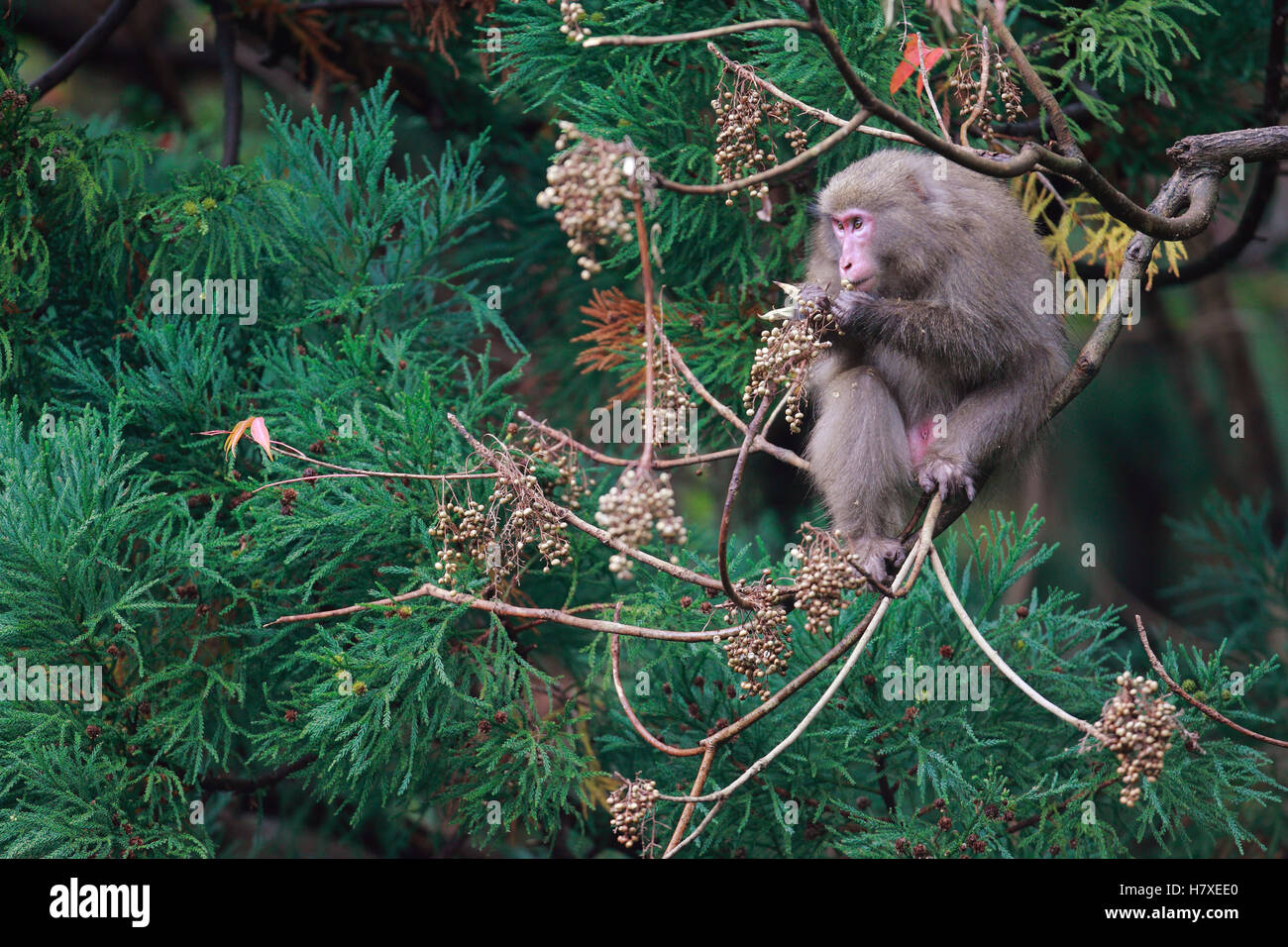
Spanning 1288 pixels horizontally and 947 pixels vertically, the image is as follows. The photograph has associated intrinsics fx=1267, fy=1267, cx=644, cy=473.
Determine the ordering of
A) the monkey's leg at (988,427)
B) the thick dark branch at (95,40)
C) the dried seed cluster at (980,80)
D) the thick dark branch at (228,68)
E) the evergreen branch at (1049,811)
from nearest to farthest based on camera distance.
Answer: the dried seed cluster at (980,80) < the evergreen branch at (1049,811) < the monkey's leg at (988,427) < the thick dark branch at (95,40) < the thick dark branch at (228,68)

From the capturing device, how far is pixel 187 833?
2.94 m

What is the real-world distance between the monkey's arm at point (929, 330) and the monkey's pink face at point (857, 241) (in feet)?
0.43

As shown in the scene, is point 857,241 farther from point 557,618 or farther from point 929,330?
point 557,618

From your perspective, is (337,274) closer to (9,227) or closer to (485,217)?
(9,227)

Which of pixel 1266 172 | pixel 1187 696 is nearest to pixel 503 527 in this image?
pixel 1187 696

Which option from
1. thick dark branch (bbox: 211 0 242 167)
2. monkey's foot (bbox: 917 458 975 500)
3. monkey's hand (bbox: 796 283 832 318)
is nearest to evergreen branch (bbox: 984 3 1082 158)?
monkey's hand (bbox: 796 283 832 318)

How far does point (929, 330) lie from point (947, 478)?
41cm

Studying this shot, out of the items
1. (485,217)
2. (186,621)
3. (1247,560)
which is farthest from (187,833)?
(1247,560)

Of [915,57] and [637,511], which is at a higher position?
[915,57]

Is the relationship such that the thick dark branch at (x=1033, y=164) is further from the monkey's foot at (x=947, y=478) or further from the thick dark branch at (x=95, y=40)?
the thick dark branch at (x=95, y=40)

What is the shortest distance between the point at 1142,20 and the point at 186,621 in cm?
298

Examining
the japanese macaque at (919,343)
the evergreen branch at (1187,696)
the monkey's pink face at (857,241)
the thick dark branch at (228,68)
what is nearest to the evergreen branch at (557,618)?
the evergreen branch at (1187,696)

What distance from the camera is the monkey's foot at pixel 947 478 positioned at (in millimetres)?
3281

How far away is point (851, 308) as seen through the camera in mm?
3232
